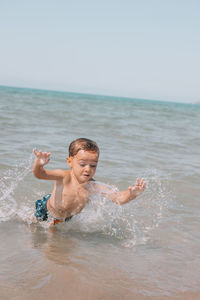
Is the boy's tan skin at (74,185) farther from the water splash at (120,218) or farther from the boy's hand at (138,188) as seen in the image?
the water splash at (120,218)

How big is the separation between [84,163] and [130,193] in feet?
1.87

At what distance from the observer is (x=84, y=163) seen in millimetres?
3504

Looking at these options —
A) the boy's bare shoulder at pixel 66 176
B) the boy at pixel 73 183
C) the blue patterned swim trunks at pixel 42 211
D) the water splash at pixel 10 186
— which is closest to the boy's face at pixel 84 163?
the boy at pixel 73 183

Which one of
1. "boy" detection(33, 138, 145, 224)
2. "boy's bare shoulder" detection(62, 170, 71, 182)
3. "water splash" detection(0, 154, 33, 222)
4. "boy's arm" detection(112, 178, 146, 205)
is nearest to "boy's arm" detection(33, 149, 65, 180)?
"boy" detection(33, 138, 145, 224)

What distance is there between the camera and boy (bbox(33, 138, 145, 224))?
3484mm

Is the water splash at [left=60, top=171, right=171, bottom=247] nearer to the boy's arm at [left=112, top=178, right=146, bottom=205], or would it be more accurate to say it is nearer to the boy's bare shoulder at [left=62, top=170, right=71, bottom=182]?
the boy's arm at [left=112, top=178, right=146, bottom=205]

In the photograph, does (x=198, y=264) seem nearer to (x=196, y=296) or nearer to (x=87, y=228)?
(x=196, y=296)

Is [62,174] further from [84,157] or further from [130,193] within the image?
[130,193]

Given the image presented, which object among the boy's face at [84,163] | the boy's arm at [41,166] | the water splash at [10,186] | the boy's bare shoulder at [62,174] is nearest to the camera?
the boy's arm at [41,166]

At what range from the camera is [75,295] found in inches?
95.0

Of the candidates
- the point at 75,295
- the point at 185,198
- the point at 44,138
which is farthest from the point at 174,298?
the point at 44,138

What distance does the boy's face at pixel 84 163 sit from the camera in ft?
11.4

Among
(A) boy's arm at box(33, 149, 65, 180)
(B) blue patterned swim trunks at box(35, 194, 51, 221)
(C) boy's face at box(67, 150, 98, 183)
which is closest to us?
(A) boy's arm at box(33, 149, 65, 180)

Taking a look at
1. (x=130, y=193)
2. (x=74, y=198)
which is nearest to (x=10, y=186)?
(x=74, y=198)
